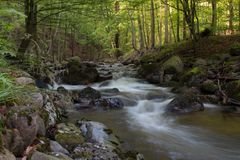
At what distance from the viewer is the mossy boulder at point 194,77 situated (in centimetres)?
1192

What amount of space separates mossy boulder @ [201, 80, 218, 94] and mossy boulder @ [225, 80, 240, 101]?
0.47m

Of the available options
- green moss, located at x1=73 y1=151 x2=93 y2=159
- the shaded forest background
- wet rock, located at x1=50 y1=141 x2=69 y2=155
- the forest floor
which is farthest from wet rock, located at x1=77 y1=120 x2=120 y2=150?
the shaded forest background

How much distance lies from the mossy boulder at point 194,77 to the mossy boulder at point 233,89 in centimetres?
147

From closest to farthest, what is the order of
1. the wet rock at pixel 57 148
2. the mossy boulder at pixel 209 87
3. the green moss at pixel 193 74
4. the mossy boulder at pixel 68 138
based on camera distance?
1. the wet rock at pixel 57 148
2. the mossy boulder at pixel 68 138
3. the mossy boulder at pixel 209 87
4. the green moss at pixel 193 74

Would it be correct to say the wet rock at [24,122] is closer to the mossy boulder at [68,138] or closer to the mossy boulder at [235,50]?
the mossy boulder at [68,138]

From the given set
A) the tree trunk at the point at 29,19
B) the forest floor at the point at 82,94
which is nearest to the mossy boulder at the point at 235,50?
the forest floor at the point at 82,94

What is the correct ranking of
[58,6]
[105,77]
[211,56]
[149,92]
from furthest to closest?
[105,77], [211,56], [149,92], [58,6]

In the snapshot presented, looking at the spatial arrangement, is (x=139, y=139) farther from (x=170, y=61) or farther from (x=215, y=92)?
(x=170, y=61)

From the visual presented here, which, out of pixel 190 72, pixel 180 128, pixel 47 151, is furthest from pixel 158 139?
pixel 190 72

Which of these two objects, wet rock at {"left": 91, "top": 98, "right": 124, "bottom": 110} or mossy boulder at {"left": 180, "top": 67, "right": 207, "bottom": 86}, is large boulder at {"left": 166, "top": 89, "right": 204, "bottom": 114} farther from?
mossy boulder at {"left": 180, "top": 67, "right": 207, "bottom": 86}

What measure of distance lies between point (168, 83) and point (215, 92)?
2.91 meters

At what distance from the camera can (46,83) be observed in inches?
409

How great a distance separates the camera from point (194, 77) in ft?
40.1

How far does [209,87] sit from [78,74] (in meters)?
6.29
